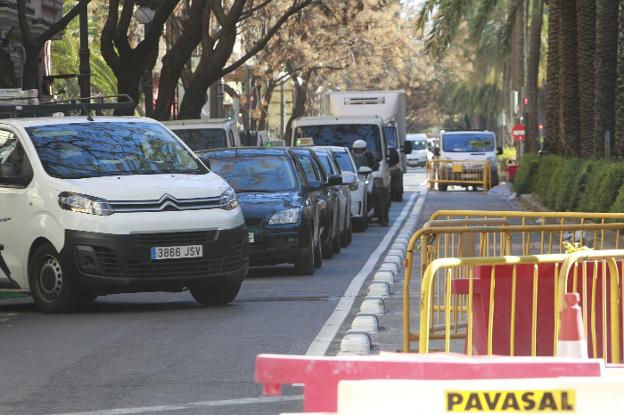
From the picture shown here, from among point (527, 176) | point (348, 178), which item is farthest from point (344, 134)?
point (527, 176)

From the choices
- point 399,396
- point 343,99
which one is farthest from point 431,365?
point 343,99

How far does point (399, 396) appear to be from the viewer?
14.7 feet

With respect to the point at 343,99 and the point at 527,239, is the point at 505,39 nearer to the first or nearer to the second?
the point at 343,99

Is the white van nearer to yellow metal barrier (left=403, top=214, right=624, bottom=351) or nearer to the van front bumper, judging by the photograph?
the van front bumper

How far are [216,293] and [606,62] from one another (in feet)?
49.2

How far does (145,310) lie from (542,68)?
6684 centimetres

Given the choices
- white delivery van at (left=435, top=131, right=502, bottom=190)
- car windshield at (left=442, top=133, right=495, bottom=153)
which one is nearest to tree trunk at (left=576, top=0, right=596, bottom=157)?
white delivery van at (left=435, top=131, right=502, bottom=190)

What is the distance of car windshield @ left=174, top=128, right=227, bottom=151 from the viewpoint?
27.7 meters

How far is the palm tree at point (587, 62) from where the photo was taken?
31.4 metres

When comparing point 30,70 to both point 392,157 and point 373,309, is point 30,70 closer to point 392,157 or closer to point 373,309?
point 392,157

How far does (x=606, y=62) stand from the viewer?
2833 cm

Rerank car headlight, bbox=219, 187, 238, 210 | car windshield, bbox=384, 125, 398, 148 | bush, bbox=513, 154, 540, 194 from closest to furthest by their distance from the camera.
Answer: car headlight, bbox=219, 187, 238, 210
car windshield, bbox=384, 125, 398, 148
bush, bbox=513, 154, 540, 194

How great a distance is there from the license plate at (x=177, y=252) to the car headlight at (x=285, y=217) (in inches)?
176

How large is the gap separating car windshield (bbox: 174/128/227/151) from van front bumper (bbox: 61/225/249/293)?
13454mm
